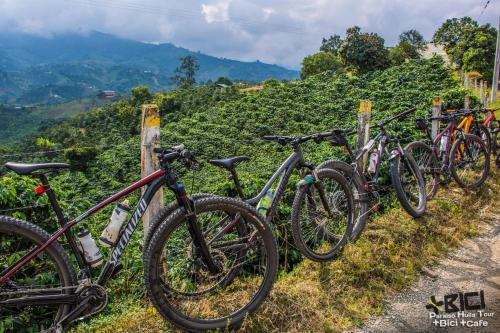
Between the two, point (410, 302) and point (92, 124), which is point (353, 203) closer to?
point (410, 302)

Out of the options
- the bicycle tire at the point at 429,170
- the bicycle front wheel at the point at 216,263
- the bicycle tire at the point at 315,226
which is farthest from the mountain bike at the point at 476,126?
the bicycle front wheel at the point at 216,263

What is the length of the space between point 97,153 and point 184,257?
34830 mm

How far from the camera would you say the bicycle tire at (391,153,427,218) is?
446 cm

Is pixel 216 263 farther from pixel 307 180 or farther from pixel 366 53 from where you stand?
pixel 366 53

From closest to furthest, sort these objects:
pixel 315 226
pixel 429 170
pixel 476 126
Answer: pixel 315 226, pixel 429 170, pixel 476 126

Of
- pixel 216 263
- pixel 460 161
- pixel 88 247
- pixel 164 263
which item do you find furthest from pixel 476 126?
pixel 88 247

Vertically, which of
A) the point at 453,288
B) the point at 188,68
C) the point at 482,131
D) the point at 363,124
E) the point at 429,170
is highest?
the point at 188,68

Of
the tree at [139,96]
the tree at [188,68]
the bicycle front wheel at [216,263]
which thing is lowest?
the bicycle front wheel at [216,263]

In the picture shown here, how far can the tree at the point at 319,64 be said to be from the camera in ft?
178

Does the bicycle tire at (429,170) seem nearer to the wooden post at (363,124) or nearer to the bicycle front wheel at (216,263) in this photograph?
the wooden post at (363,124)

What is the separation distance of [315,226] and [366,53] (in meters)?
46.3

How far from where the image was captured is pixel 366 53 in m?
46.1

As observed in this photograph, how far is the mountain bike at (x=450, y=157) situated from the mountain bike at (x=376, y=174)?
13.0 inches

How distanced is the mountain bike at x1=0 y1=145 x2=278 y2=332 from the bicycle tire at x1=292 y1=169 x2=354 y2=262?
47cm
